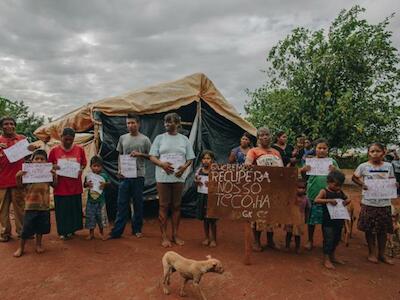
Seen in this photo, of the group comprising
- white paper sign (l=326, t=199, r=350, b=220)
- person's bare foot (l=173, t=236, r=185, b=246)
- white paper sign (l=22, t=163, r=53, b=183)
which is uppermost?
white paper sign (l=22, t=163, r=53, b=183)

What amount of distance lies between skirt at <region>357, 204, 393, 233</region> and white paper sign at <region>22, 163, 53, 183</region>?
14.4ft

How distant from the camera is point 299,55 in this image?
13.4 m

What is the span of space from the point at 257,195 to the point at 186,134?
3.34 meters

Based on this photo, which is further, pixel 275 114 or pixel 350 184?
pixel 350 184

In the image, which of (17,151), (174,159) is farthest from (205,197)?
(17,151)

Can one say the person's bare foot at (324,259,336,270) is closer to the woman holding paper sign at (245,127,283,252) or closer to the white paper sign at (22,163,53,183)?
the woman holding paper sign at (245,127,283,252)

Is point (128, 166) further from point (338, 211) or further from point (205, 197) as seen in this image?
point (338, 211)

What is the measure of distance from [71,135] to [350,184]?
13247mm

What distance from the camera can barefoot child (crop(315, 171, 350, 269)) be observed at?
4078mm

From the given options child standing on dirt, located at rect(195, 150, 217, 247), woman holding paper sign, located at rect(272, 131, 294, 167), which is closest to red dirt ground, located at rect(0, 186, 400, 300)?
child standing on dirt, located at rect(195, 150, 217, 247)

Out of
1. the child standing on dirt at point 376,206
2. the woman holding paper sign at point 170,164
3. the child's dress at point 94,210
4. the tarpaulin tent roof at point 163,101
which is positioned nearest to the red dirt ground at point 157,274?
the child's dress at point 94,210

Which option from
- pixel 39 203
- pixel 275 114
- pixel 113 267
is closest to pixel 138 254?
pixel 113 267

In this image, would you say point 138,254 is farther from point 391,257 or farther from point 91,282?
point 391,257

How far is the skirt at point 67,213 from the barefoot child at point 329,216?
3.54 metres
